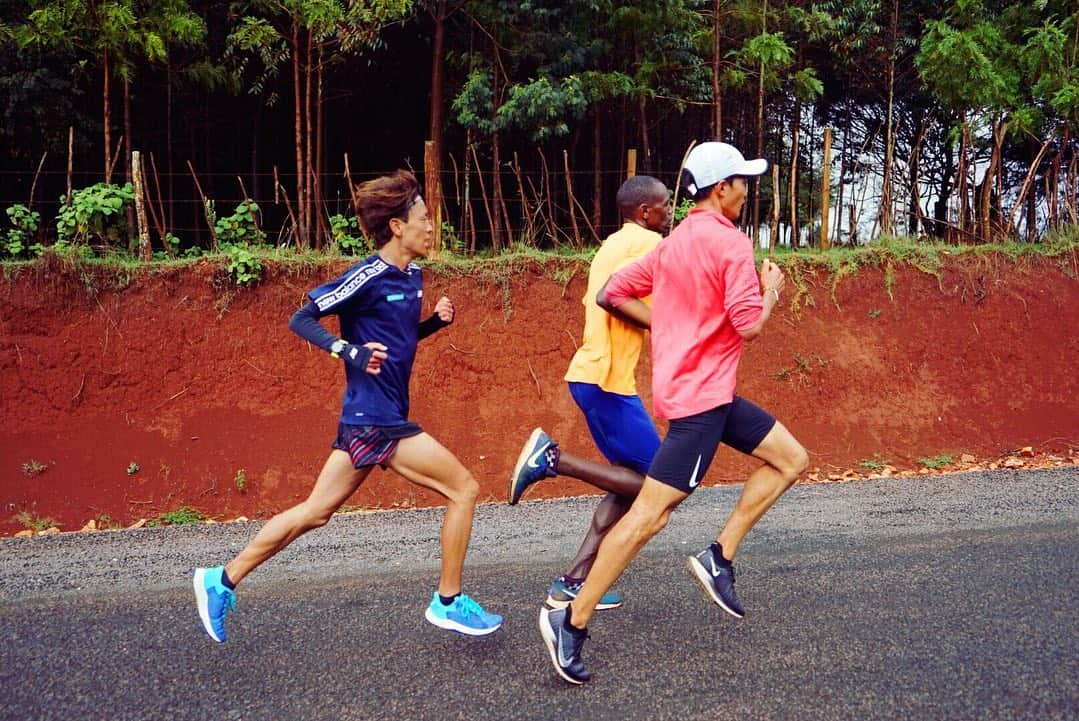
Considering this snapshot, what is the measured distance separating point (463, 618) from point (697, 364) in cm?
147

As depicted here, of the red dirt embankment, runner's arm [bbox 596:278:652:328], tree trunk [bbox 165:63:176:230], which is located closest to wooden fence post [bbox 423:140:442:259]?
the red dirt embankment

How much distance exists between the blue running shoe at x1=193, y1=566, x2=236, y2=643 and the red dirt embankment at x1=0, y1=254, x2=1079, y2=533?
5.08 meters

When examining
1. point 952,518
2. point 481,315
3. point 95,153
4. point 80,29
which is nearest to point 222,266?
point 481,315

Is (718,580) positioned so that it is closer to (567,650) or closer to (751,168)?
(567,650)

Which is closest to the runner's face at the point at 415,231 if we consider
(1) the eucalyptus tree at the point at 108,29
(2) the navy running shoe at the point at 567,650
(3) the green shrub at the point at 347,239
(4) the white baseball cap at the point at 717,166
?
(4) the white baseball cap at the point at 717,166

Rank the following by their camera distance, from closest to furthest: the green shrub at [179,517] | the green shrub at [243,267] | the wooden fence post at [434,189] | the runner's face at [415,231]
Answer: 1. the runner's face at [415,231]
2. the green shrub at [179,517]
3. the green shrub at [243,267]
4. the wooden fence post at [434,189]

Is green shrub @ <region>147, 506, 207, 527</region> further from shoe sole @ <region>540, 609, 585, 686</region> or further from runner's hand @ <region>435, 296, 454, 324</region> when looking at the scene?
shoe sole @ <region>540, 609, 585, 686</region>

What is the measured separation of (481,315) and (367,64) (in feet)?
22.2

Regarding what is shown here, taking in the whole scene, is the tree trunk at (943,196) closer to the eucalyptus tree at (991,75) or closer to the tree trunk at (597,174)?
the eucalyptus tree at (991,75)

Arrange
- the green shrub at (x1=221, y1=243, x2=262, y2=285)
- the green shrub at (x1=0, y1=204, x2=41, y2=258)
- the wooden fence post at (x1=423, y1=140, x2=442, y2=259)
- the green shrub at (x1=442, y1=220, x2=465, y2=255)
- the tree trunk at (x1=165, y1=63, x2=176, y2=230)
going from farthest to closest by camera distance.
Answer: the tree trunk at (x1=165, y1=63, x2=176, y2=230) < the green shrub at (x1=442, y1=220, x2=465, y2=255) < the wooden fence post at (x1=423, y1=140, x2=442, y2=259) < the green shrub at (x1=221, y1=243, x2=262, y2=285) < the green shrub at (x1=0, y1=204, x2=41, y2=258)

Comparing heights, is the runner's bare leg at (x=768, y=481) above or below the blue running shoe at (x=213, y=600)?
above

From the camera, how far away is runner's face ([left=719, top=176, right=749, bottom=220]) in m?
3.63

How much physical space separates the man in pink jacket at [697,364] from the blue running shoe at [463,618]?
1.27ft

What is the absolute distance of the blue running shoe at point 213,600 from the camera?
374 cm
